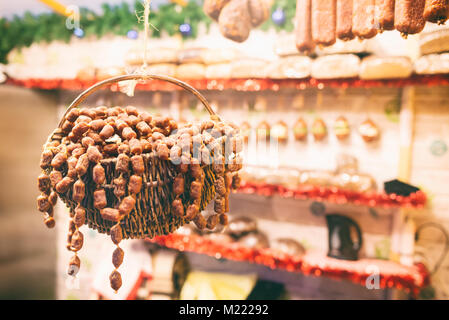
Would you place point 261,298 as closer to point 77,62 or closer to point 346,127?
point 346,127

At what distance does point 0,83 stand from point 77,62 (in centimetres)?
62

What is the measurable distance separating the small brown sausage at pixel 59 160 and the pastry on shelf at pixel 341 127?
1.73m

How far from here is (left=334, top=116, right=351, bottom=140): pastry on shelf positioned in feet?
6.66

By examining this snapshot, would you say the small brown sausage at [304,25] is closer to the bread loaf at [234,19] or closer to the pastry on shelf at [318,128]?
the bread loaf at [234,19]

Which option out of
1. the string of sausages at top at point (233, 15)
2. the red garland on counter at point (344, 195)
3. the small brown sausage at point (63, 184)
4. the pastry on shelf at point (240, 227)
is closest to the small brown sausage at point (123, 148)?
the small brown sausage at point (63, 184)

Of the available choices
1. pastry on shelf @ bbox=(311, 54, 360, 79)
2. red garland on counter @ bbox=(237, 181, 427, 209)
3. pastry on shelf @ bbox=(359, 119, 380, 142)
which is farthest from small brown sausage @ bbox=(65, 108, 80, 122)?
pastry on shelf @ bbox=(359, 119, 380, 142)

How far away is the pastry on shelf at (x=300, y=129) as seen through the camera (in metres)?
2.13

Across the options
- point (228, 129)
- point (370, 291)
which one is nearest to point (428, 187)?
point (370, 291)

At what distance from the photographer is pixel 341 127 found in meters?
2.03

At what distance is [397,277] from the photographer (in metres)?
1.69

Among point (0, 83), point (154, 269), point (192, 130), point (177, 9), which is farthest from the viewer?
point (0, 83)

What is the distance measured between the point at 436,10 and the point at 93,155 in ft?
2.96

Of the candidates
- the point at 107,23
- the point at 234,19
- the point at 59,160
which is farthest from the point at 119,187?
the point at 107,23
